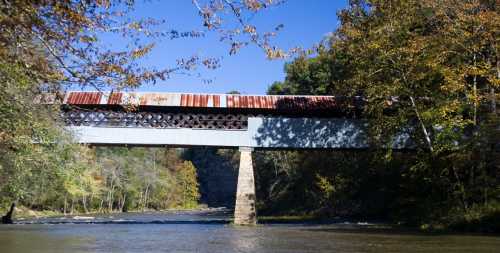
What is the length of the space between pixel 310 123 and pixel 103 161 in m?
26.8

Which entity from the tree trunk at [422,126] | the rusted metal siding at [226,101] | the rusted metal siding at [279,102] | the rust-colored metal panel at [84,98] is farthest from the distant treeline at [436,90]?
the rust-colored metal panel at [84,98]

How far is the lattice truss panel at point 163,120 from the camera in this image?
78.6 ft

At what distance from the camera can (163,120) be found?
80.8ft

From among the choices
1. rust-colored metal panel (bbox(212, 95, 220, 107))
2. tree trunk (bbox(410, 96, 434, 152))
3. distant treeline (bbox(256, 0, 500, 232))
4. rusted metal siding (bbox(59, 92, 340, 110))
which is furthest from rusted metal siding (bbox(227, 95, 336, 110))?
tree trunk (bbox(410, 96, 434, 152))

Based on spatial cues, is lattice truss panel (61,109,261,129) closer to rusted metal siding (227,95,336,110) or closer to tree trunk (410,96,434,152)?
rusted metal siding (227,95,336,110)

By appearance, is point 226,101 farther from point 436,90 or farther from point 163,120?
point 436,90

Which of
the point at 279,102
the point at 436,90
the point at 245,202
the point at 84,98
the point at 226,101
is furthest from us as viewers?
the point at 279,102

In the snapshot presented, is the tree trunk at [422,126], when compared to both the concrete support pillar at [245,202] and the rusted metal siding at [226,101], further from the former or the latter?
the concrete support pillar at [245,202]

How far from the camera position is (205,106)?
2433 cm

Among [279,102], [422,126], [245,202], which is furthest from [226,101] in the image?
[422,126]

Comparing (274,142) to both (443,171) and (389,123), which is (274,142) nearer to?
(389,123)

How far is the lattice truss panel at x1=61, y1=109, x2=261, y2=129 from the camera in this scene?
A: 78.6 feet

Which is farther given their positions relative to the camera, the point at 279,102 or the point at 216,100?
the point at 279,102

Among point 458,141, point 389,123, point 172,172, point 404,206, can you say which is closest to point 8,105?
point 389,123
